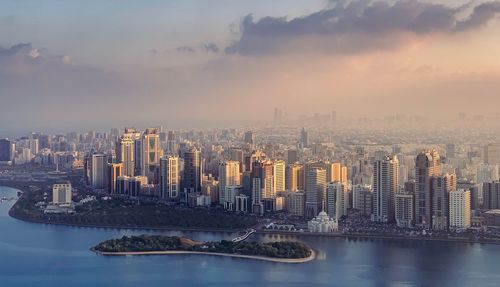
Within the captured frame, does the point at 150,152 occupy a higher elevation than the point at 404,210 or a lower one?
higher

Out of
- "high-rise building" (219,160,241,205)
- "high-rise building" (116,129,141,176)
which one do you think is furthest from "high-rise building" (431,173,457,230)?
"high-rise building" (116,129,141,176)

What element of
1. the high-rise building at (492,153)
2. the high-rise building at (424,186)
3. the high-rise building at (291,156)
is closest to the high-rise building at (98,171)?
the high-rise building at (291,156)

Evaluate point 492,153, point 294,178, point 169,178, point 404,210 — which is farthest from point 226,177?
point 492,153

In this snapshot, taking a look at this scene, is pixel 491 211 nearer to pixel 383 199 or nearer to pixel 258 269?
pixel 383 199

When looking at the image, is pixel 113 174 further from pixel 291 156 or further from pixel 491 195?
pixel 491 195

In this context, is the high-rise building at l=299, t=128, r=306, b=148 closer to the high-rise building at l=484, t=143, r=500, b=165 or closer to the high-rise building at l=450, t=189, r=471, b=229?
the high-rise building at l=484, t=143, r=500, b=165

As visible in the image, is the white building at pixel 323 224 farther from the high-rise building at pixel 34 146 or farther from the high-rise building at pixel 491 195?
the high-rise building at pixel 34 146
